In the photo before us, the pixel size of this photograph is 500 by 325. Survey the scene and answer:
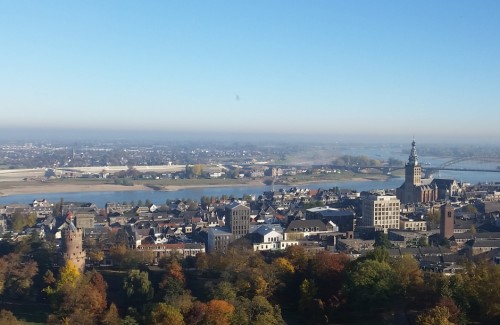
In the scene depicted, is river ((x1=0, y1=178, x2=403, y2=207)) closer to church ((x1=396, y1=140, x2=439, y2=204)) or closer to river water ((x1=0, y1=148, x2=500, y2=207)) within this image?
river water ((x1=0, y1=148, x2=500, y2=207))

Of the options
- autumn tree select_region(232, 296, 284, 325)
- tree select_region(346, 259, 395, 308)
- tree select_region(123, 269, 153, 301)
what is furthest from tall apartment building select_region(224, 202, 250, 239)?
autumn tree select_region(232, 296, 284, 325)

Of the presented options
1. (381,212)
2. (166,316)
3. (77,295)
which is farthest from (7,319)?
(381,212)

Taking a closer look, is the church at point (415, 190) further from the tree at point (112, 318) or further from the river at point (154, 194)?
the tree at point (112, 318)

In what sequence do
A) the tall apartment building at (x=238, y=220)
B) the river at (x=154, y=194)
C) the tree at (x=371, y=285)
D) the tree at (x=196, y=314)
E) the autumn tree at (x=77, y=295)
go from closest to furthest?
the tree at (x=196, y=314), the tree at (x=371, y=285), the autumn tree at (x=77, y=295), the tall apartment building at (x=238, y=220), the river at (x=154, y=194)

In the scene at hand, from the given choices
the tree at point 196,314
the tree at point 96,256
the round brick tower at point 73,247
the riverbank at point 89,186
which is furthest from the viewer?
the riverbank at point 89,186

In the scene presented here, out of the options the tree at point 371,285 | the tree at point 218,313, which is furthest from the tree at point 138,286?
the tree at point 371,285

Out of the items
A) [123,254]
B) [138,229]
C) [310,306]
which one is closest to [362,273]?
[310,306]
